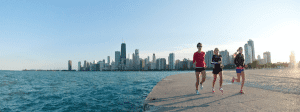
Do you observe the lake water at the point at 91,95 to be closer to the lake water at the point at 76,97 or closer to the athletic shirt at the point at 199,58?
the lake water at the point at 76,97

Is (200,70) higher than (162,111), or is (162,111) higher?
(200,70)

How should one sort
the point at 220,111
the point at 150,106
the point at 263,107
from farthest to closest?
the point at 150,106 < the point at 263,107 < the point at 220,111

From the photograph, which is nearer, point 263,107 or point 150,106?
point 263,107

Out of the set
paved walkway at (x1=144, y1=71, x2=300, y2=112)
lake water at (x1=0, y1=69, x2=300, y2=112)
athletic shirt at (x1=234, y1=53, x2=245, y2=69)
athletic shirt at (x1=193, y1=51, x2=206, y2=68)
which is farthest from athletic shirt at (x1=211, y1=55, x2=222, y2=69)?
lake water at (x1=0, y1=69, x2=300, y2=112)

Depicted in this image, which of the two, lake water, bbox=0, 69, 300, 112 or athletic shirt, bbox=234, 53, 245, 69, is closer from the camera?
athletic shirt, bbox=234, 53, 245, 69

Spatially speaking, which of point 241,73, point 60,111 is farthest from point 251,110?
point 60,111

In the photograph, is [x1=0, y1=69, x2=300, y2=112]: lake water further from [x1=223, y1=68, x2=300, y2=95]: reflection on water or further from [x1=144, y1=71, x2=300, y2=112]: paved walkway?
[x1=144, y1=71, x2=300, y2=112]: paved walkway

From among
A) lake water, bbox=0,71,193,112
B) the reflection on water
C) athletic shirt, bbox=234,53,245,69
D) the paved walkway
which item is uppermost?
athletic shirt, bbox=234,53,245,69

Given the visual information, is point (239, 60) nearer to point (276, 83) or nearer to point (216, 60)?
point (216, 60)

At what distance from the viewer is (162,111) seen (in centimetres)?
399

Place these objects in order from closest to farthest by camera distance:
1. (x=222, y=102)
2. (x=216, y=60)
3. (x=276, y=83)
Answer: (x=222, y=102) → (x=216, y=60) → (x=276, y=83)

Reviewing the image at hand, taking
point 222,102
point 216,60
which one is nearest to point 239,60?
point 216,60

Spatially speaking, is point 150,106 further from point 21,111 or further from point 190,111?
point 21,111

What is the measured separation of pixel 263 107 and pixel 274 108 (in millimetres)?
246
